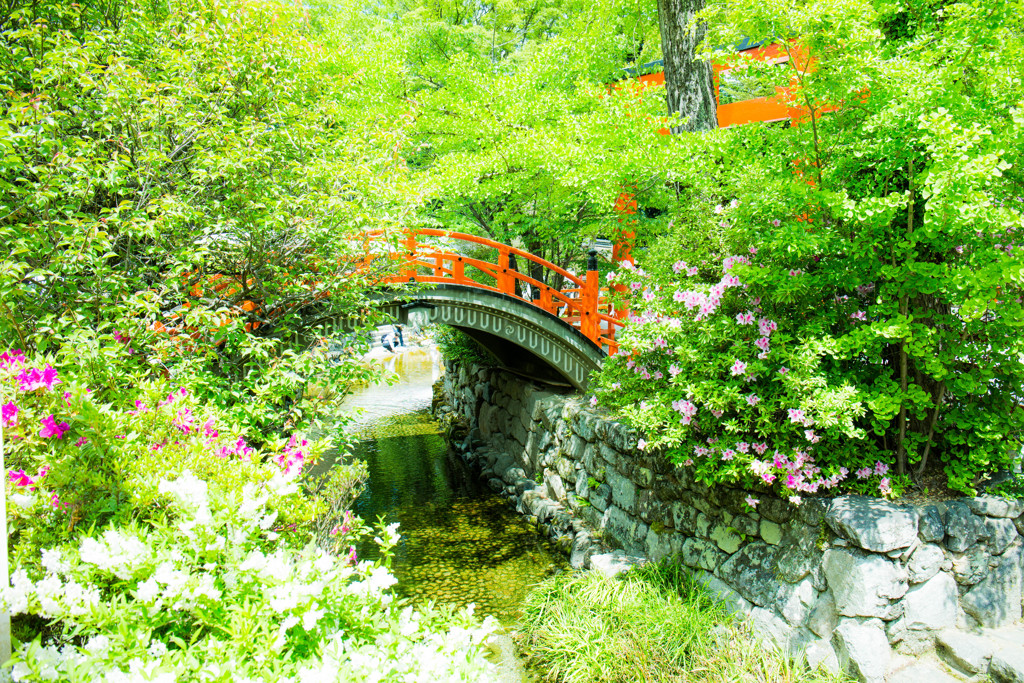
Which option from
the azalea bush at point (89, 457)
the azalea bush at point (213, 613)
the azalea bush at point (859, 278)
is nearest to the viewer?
the azalea bush at point (213, 613)

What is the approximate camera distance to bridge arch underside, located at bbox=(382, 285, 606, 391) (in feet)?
26.6

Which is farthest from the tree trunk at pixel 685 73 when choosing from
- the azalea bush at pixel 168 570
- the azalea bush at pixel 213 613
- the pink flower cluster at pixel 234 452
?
the azalea bush at pixel 213 613

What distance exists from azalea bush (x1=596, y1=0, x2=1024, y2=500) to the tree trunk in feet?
9.06

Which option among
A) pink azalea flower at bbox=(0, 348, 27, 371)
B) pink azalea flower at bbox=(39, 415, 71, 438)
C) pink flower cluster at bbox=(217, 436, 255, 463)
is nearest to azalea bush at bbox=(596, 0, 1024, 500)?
pink flower cluster at bbox=(217, 436, 255, 463)

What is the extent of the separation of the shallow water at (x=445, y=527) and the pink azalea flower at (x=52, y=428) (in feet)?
6.88

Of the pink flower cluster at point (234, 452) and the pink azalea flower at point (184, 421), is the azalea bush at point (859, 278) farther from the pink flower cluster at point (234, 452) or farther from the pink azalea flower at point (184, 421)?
the pink azalea flower at point (184, 421)

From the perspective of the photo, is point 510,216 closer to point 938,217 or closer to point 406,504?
point 406,504

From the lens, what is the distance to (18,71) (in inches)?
186

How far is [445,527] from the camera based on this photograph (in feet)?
27.9

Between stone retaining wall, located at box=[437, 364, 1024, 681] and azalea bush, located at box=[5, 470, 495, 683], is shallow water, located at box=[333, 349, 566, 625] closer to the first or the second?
stone retaining wall, located at box=[437, 364, 1024, 681]

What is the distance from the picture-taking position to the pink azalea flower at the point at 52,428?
9.73 feet

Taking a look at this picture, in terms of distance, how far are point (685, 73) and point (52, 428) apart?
7890 mm

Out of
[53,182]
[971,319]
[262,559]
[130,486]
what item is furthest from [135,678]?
[971,319]

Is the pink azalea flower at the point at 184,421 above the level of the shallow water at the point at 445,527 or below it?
above
